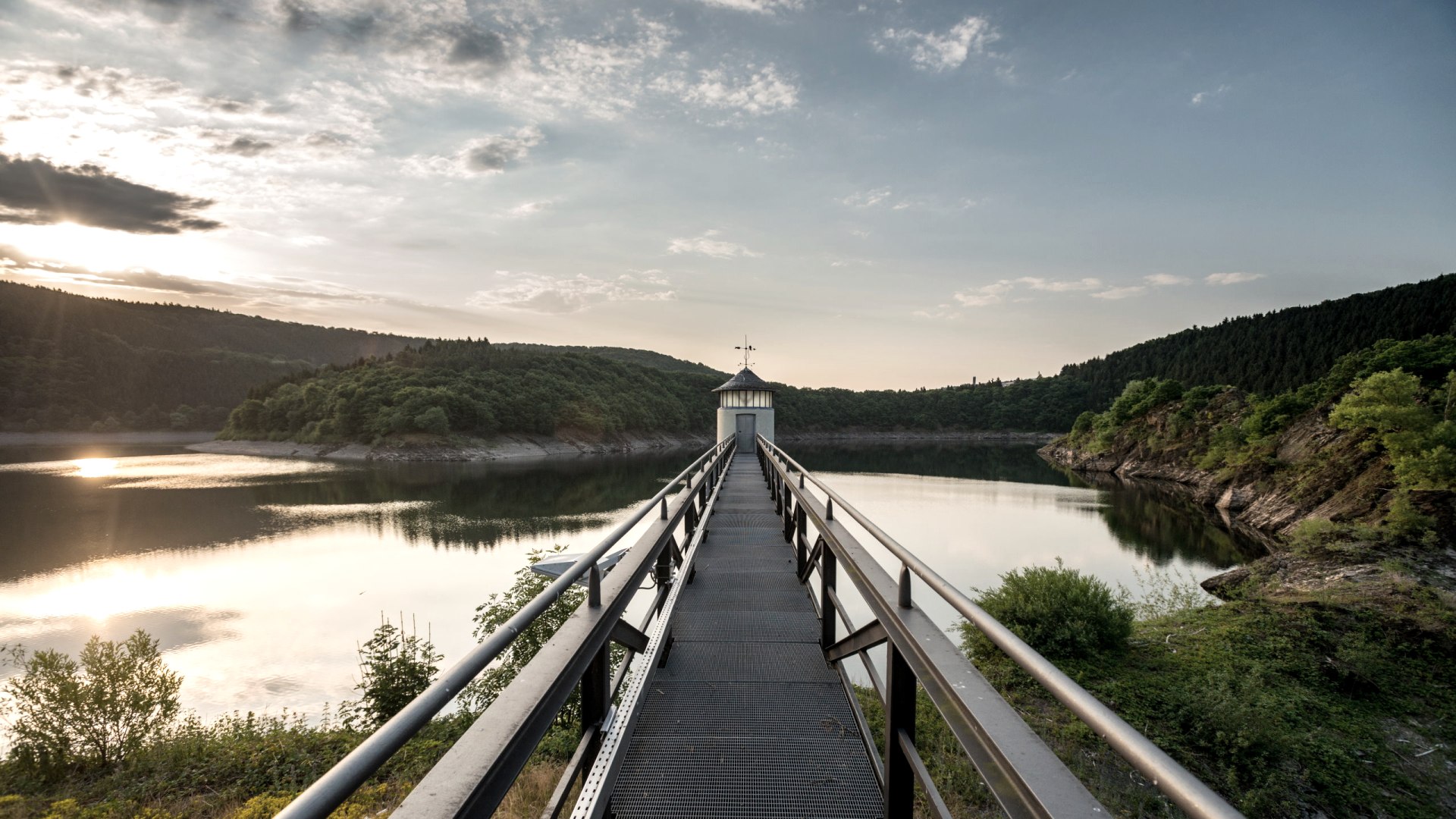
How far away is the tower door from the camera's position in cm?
2781

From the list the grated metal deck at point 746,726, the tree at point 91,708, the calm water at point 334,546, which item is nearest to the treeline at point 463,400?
the calm water at point 334,546

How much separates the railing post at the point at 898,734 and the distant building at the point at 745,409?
24.1 m

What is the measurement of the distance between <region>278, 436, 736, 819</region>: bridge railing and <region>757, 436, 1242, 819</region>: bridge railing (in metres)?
1.41

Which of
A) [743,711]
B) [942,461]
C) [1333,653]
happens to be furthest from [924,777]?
[942,461]

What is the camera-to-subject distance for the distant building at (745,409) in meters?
27.5

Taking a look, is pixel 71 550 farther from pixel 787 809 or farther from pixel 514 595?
pixel 787 809

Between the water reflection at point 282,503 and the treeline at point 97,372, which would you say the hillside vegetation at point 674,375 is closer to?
the treeline at point 97,372

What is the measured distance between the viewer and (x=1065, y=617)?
13531 millimetres

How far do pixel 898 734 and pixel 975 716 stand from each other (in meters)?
1.11

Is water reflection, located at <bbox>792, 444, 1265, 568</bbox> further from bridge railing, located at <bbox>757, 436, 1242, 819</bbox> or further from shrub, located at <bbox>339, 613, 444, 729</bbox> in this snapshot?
bridge railing, located at <bbox>757, 436, 1242, 819</bbox>

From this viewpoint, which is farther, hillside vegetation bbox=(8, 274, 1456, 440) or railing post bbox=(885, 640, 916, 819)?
hillside vegetation bbox=(8, 274, 1456, 440)

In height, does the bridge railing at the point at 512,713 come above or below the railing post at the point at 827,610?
above

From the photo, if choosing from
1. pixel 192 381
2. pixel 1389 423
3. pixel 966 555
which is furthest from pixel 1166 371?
pixel 192 381

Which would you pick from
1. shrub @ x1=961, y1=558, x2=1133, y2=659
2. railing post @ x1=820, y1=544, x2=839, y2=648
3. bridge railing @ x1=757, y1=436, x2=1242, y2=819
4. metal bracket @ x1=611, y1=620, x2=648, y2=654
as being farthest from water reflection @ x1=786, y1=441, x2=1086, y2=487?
bridge railing @ x1=757, y1=436, x2=1242, y2=819
